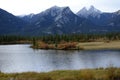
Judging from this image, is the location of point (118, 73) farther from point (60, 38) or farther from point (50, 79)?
point (60, 38)

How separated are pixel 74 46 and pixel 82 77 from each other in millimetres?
124232

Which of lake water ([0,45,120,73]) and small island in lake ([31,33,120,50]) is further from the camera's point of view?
small island in lake ([31,33,120,50])

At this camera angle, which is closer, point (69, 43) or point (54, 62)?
point (54, 62)

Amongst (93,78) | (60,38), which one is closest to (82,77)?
(93,78)

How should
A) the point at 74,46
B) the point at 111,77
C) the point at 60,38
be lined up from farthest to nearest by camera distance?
the point at 60,38 → the point at 74,46 → the point at 111,77

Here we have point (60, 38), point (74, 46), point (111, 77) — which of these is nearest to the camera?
point (111, 77)

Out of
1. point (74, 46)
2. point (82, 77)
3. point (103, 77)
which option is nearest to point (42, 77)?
point (82, 77)

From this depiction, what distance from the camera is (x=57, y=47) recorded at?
6004 inches

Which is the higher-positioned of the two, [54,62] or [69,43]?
[69,43]

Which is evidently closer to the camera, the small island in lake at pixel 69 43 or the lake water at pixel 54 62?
the lake water at pixel 54 62

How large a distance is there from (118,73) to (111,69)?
0.76 m

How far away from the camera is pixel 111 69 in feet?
85.9

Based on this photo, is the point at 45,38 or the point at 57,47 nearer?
the point at 57,47

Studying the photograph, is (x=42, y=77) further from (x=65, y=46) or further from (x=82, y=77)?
(x=65, y=46)
